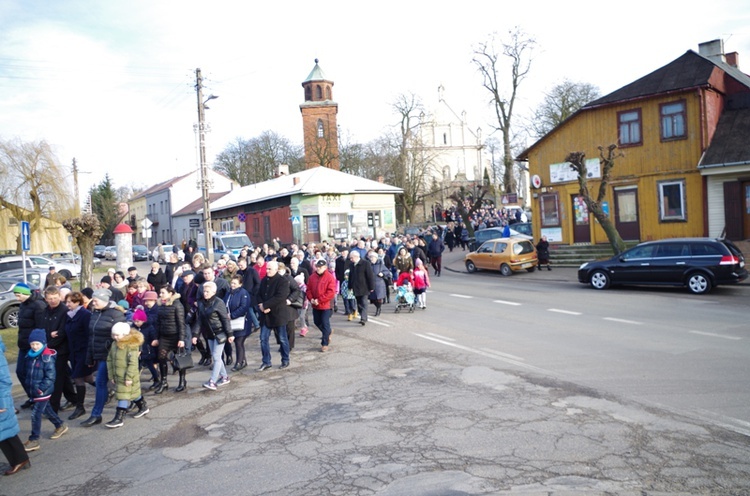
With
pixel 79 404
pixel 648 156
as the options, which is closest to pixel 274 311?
pixel 79 404

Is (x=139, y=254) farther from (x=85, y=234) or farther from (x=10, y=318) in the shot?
(x=10, y=318)

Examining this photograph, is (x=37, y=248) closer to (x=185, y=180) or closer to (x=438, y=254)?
(x=438, y=254)

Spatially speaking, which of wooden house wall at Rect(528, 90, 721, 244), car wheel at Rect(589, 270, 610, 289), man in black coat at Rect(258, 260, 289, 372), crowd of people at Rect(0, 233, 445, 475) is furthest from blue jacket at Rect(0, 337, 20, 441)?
wooden house wall at Rect(528, 90, 721, 244)

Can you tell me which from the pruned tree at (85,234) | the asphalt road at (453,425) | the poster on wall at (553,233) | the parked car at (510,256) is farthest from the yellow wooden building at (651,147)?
the pruned tree at (85,234)

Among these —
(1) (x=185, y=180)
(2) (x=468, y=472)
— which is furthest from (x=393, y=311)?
(1) (x=185, y=180)

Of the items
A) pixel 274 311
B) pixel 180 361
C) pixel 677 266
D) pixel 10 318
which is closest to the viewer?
pixel 180 361

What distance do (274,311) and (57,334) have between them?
3318mm

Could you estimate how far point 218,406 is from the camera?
8336 millimetres

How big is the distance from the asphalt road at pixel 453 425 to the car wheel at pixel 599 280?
23.3 ft

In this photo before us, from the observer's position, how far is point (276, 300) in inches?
401

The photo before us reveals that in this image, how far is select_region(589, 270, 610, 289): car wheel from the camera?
19031 millimetres

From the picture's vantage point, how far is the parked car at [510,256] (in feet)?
81.8

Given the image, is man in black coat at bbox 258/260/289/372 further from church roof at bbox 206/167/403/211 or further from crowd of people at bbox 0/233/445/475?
church roof at bbox 206/167/403/211

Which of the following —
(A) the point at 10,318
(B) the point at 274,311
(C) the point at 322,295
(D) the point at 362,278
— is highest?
(D) the point at 362,278
